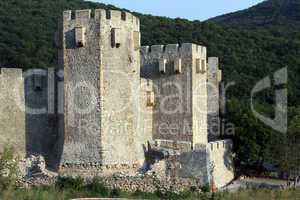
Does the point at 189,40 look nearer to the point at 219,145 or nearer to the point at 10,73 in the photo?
the point at 219,145

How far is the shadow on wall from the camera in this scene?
862 inches

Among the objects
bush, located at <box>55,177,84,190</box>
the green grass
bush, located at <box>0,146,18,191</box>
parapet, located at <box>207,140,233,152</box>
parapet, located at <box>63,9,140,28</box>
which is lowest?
the green grass

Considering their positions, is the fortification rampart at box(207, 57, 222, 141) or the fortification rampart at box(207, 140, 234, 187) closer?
the fortification rampart at box(207, 140, 234, 187)

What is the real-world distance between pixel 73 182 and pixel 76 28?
5.00 metres

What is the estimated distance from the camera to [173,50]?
25.5 metres

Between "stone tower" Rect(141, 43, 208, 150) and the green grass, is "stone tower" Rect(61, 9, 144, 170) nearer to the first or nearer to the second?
the green grass

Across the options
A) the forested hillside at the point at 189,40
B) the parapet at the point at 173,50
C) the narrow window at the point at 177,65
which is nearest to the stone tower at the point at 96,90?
the narrow window at the point at 177,65

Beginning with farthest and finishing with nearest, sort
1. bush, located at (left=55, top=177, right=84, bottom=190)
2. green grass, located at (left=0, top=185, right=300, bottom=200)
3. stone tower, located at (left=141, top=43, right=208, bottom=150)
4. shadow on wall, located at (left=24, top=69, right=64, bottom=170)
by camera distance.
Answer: stone tower, located at (left=141, top=43, right=208, bottom=150) < shadow on wall, located at (left=24, top=69, right=64, bottom=170) < bush, located at (left=55, top=177, right=84, bottom=190) < green grass, located at (left=0, top=185, right=300, bottom=200)

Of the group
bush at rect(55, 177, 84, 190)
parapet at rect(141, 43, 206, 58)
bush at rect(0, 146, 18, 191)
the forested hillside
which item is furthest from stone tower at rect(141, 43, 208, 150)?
bush at rect(0, 146, 18, 191)

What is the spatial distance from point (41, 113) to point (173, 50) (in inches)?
249

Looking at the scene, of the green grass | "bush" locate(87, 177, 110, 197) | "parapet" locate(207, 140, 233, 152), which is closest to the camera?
the green grass

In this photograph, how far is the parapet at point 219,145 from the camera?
2375cm

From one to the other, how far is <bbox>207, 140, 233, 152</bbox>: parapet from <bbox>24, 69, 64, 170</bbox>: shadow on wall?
5.76 meters

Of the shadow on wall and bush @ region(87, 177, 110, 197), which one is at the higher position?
the shadow on wall
